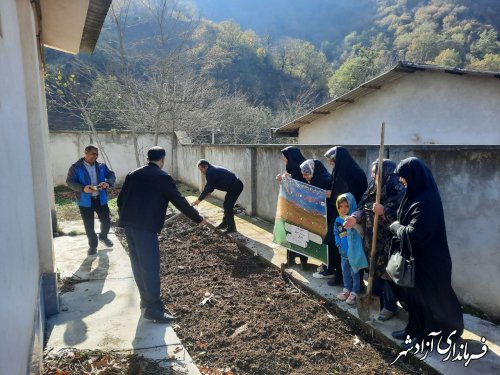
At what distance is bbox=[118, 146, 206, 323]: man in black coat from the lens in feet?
13.3

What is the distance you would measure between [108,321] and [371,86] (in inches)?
367

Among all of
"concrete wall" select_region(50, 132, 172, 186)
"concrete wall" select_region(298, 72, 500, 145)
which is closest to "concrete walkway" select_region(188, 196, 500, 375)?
"concrete wall" select_region(298, 72, 500, 145)

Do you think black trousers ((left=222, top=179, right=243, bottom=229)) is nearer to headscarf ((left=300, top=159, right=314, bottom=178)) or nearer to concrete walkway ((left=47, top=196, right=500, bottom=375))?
concrete walkway ((left=47, top=196, right=500, bottom=375))

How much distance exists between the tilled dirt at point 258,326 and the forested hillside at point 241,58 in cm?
730

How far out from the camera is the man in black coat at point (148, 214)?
4043 millimetres

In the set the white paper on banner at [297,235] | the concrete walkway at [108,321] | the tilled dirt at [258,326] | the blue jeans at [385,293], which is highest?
the white paper on banner at [297,235]

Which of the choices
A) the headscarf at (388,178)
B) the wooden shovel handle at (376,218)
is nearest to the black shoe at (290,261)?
the wooden shovel handle at (376,218)

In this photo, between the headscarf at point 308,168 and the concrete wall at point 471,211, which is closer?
the concrete wall at point 471,211

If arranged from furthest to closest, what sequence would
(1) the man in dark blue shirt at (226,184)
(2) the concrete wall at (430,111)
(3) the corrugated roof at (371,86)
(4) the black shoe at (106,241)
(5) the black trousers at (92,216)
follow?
1. (3) the corrugated roof at (371,86)
2. (2) the concrete wall at (430,111)
3. (1) the man in dark blue shirt at (226,184)
4. (4) the black shoe at (106,241)
5. (5) the black trousers at (92,216)

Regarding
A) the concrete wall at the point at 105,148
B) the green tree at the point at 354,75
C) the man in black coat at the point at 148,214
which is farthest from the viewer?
the green tree at the point at 354,75

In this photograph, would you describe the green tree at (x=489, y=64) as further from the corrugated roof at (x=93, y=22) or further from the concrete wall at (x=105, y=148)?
the corrugated roof at (x=93, y=22)

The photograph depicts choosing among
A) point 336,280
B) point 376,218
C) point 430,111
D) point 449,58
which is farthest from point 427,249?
point 449,58

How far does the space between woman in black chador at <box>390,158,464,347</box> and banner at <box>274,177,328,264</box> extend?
65.3 inches

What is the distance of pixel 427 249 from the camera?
3.17m
